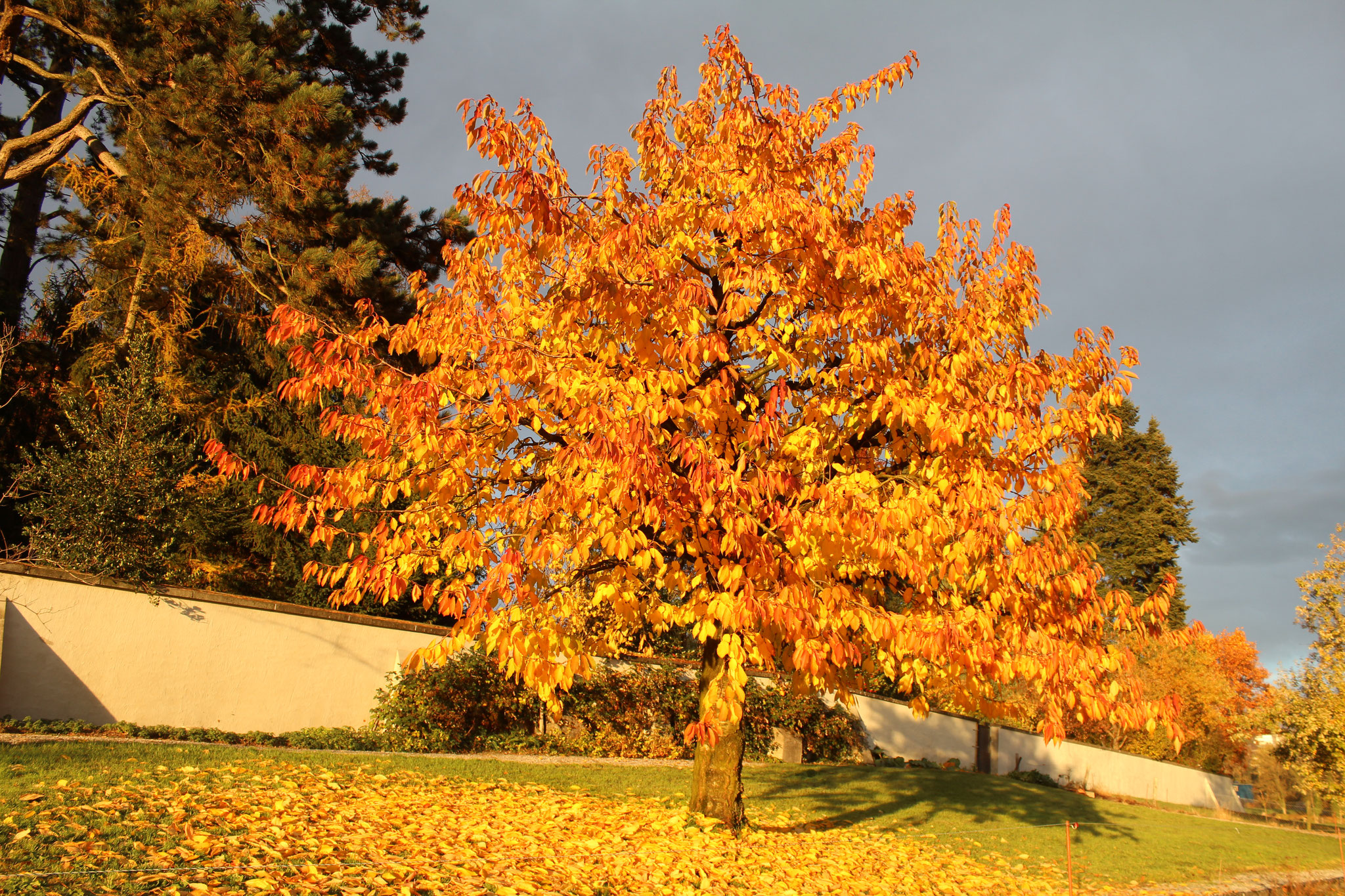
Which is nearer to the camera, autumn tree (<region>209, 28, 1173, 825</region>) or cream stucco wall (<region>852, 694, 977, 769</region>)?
autumn tree (<region>209, 28, 1173, 825</region>)

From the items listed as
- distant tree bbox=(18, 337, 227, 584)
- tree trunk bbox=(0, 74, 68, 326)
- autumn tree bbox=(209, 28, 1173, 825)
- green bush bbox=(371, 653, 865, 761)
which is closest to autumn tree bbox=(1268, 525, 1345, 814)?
green bush bbox=(371, 653, 865, 761)

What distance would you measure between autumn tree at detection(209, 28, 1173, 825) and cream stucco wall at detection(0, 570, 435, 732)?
255 inches

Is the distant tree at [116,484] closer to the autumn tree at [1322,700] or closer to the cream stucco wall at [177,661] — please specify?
the cream stucco wall at [177,661]

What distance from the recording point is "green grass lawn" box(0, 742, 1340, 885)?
7.79 m

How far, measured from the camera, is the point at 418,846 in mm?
5668

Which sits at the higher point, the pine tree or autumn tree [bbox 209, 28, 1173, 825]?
the pine tree

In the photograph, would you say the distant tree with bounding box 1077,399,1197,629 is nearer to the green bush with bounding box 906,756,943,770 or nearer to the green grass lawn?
the green bush with bounding box 906,756,943,770

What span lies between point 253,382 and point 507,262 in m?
12.1

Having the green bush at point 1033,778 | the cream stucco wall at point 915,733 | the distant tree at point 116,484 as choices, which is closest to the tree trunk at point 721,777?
the distant tree at point 116,484

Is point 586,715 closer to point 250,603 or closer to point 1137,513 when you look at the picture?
point 250,603

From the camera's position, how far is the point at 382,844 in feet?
18.3

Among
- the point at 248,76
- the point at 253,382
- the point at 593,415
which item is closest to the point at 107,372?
the point at 253,382

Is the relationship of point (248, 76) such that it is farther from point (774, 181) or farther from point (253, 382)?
point (774, 181)

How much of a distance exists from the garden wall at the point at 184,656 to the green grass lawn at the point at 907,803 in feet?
5.28
